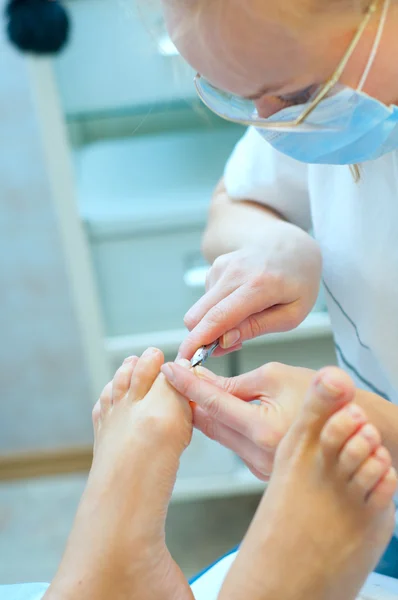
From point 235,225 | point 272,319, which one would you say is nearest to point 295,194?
point 235,225

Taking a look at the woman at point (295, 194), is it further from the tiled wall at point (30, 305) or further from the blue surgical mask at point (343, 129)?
the tiled wall at point (30, 305)

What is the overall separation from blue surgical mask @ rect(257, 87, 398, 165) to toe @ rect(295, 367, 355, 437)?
0.17 metres

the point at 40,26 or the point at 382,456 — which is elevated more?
the point at 40,26

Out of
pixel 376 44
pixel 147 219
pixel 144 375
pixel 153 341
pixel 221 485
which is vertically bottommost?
pixel 221 485

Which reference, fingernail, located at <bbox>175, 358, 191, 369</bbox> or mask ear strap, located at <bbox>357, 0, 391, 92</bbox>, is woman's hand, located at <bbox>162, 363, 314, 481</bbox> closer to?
fingernail, located at <bbox>175, 358, 191, 369</bbox>

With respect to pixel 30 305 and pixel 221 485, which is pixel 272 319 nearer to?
pixel 221 485

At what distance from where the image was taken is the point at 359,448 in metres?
0.43

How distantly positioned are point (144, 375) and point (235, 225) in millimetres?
209

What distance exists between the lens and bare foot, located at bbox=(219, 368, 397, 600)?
0.43 m

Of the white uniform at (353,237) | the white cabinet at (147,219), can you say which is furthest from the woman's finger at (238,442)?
the white cabinet at (147,219)

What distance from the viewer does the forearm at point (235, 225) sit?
67 centimetres

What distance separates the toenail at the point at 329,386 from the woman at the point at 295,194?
74mm

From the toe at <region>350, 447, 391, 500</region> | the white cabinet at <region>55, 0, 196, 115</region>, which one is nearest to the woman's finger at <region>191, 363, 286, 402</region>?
the toe at <region>350, 447, 391, 500</region>

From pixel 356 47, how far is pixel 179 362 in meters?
0.28
